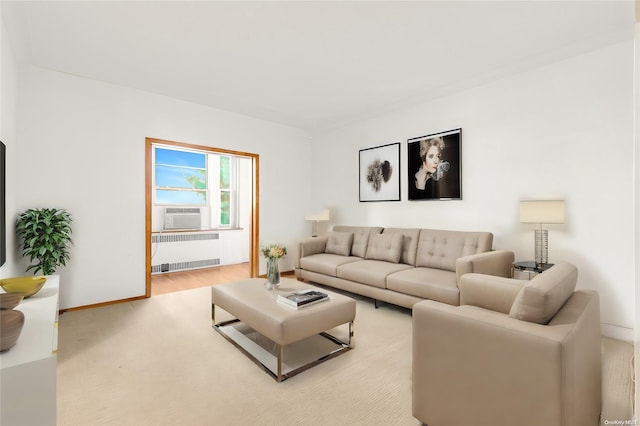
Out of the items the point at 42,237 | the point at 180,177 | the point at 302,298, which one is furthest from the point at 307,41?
the point at 180,177

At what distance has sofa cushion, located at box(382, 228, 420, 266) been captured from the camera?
3.94m

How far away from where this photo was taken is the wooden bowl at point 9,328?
110 centimetres

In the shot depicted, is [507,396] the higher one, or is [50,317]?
[50,317]

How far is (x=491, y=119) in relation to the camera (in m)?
3.60

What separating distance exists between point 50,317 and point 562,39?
441 cm

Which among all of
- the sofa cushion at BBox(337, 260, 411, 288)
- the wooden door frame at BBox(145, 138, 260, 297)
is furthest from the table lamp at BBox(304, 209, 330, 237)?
the sofa cushion at BBox(337, 260, 411, 288)

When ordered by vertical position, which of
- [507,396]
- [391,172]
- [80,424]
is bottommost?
[80,424]

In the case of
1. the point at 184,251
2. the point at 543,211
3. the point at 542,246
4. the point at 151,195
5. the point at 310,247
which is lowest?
the point at 184,251

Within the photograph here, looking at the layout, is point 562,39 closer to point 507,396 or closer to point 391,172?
point 391,172

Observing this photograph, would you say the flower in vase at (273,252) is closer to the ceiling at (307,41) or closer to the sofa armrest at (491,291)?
the sofa armrest at (491,291)

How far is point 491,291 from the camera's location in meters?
1.86

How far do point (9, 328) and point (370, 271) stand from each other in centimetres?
311

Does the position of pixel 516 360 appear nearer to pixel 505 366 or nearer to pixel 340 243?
pixel 505 366

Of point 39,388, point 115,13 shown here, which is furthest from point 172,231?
point 39,388
